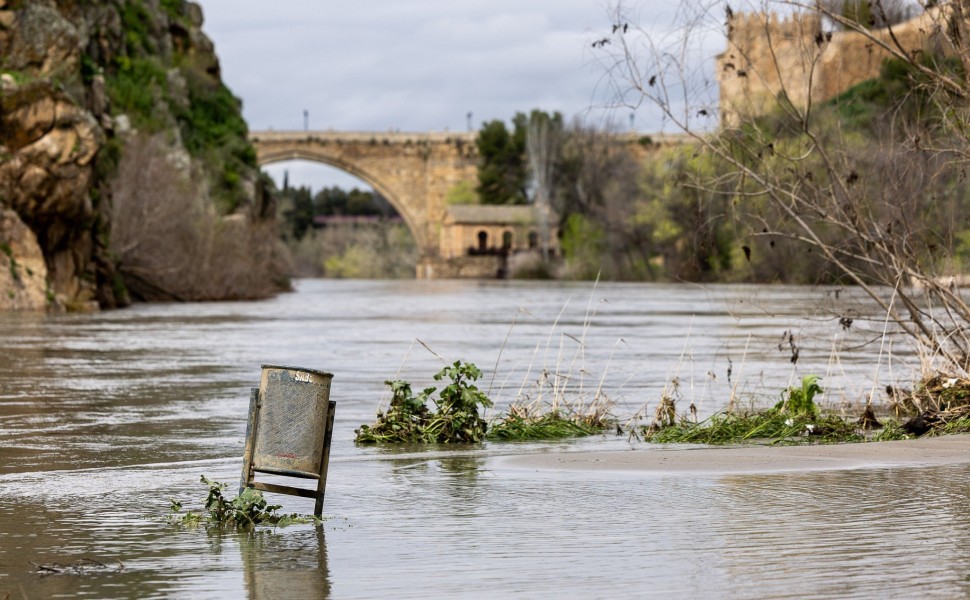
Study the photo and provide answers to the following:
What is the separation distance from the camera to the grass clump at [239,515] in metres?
7.17

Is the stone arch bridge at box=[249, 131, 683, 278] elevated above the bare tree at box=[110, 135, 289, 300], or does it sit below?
above

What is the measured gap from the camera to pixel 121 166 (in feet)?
139

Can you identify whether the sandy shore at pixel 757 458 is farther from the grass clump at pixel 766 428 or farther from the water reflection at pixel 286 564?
the water reflection at pixel 286 564

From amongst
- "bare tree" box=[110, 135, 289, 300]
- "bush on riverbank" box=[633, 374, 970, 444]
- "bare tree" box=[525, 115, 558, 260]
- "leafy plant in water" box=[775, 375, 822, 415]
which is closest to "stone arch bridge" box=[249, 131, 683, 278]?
"bare tree" box=[525, 115, 558, 260]

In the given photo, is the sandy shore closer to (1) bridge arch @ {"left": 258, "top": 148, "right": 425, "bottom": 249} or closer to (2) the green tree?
(1) bridge arch @ {"left": 258, "top": 148, "right": 425, "bottom": 249}

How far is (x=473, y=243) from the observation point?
384 feet

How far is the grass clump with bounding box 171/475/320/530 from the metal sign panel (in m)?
0.19

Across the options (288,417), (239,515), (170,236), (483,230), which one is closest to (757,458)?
(288,417)

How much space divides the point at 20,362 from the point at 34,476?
34.0ft

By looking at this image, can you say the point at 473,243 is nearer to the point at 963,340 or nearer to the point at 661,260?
the point at 661,260

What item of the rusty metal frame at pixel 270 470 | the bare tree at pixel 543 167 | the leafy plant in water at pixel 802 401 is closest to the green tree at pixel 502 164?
the bare tree at pixel 543 167

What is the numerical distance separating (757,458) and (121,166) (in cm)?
3485

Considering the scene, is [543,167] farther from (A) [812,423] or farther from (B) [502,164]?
(A) [812,423]

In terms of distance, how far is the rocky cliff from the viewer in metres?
33.2
